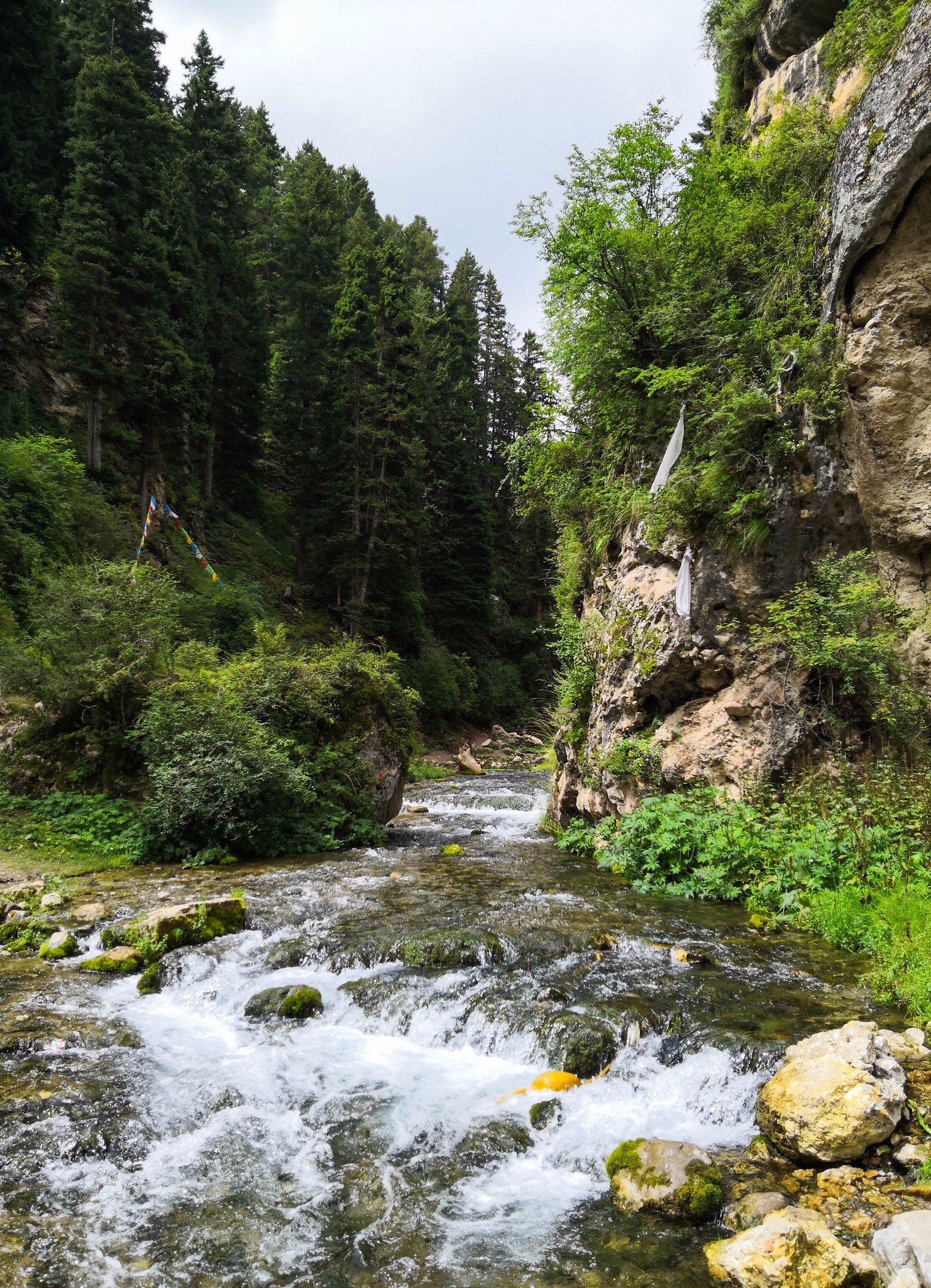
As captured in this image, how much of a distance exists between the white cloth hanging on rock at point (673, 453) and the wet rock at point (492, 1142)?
9224 millimetres

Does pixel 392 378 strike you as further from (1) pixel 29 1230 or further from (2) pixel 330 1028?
(1) pixel 29 1230

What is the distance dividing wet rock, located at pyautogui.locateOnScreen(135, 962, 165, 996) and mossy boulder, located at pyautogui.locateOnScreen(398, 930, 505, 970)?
2.31m

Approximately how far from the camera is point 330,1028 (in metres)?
6.18

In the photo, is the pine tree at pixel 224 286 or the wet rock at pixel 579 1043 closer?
the wet rock at pixel 579 1043

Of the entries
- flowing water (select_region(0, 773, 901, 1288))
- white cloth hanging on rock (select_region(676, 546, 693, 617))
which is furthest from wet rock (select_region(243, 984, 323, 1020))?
white cloth hanging on rock (select_region(676, 546, 693, 617))

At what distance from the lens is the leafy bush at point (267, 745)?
38.2 ft

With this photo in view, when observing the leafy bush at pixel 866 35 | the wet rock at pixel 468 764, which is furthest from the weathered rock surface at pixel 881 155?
the wet rock at pixel 468 764

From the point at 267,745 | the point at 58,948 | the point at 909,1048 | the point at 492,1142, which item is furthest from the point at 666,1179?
the point at 267,745

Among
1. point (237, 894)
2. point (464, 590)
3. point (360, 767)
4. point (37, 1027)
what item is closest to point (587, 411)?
point (360, 767)

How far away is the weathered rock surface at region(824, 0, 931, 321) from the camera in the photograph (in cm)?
848

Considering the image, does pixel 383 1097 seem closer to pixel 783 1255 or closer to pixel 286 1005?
pixel 286 1005

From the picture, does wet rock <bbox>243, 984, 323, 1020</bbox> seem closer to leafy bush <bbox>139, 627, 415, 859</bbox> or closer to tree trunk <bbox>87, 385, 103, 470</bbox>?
leafy bush <bbox>139, 627, 415, 859</bbox>

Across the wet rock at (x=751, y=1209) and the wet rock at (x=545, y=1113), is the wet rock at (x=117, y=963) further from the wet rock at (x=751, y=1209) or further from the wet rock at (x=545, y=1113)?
the wet rock at (x=751, y=1209)

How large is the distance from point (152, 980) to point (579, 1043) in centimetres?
418
